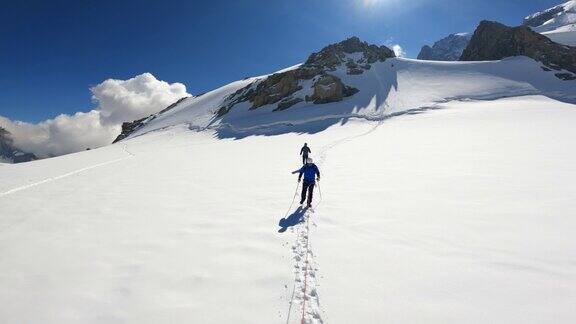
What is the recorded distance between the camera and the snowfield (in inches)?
208

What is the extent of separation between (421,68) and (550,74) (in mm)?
21675

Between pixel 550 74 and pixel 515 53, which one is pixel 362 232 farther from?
pixel 515 53

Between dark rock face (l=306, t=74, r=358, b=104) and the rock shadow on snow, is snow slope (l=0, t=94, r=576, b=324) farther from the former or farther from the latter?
Answer: dark rock face (l=306, t=74, r=358, b=104)

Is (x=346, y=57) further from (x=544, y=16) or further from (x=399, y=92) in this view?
(x=544, y=16)

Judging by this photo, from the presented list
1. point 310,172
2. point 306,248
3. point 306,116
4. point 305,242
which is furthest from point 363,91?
point 306,248

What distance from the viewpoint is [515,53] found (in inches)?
2785

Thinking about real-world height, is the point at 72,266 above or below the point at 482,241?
above

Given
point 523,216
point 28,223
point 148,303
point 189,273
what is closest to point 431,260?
point 523,216

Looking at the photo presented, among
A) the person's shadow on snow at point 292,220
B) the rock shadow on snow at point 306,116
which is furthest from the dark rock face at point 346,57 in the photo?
the person's shadow on snow at point 292,220

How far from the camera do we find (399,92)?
5553 cm

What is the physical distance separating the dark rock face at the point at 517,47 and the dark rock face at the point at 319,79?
2078 cm

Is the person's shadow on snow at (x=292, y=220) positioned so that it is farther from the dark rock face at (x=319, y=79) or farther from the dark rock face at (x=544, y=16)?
the dark rock face at (x=544, y=16)

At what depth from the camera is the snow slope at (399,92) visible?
4803 cm

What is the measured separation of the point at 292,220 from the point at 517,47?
82.6 metres
